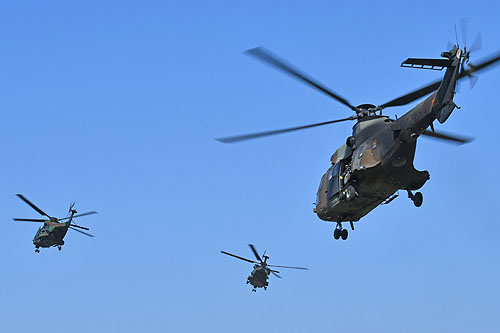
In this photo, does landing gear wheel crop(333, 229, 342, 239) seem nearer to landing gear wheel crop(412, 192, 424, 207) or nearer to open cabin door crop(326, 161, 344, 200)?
open cabin door crop(326, 161, 344, 200)

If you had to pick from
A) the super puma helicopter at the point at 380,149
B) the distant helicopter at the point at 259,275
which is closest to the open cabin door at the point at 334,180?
the super puma helicopter at the point at 380,149

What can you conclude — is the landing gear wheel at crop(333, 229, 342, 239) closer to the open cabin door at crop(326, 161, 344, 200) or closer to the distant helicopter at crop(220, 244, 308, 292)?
the open cabin door at crop(326, 161, 344, 200)

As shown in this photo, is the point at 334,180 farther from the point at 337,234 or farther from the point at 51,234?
the point at 51,234

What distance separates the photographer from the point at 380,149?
2727cm

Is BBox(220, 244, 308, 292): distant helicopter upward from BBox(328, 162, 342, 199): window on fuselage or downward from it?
upward

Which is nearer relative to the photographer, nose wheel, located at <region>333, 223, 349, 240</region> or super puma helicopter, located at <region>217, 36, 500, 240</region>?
super puma helicopter, located at <region>217, 36, 500, 240</region>

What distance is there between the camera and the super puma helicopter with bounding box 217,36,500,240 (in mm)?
24094

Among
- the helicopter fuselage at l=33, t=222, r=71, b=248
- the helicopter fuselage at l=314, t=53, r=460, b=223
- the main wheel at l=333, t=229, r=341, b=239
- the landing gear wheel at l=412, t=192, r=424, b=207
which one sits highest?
the helicopter fuselage at l=33, t=222, r=71, b=248

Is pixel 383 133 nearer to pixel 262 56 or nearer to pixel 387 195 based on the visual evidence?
pixel 387 195

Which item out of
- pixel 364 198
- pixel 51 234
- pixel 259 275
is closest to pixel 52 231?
pixel 51 234

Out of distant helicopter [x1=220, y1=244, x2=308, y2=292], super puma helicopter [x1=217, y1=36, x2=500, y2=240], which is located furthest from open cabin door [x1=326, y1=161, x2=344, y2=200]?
distant helicopter [x1=220, y1=244, x2=308, y2=292]

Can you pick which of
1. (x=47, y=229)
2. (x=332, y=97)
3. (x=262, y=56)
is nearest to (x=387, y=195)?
(x=332, y=97)

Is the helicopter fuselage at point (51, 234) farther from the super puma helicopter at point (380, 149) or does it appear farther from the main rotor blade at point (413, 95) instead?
the main rotor blade at point (413, 95)

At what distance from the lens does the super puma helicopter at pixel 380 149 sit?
24.1 m
